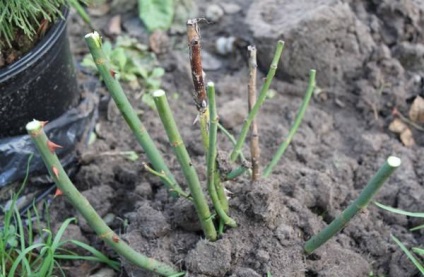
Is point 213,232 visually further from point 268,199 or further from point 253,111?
point 253,111

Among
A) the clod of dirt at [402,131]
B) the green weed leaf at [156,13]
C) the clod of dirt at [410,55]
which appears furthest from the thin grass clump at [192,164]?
the green weed leaf at [156,13]

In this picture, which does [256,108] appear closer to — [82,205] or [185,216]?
[185,216]

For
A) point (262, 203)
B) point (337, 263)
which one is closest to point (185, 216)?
point (262, 203)

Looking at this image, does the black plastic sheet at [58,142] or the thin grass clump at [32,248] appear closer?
the thin grass clump at [32,248]

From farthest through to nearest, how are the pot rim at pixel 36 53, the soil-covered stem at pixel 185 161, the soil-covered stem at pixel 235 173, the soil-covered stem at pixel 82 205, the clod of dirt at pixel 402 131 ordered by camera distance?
the clod of dirt at pixel 402 131, the pot rim at pixel 36 53, the soil-covered stem at pixel 235 173, the soil-covered stem at pixel 185 161, the soil-covered stem at pixel 82 205

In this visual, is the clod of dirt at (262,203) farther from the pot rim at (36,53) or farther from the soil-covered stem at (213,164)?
the pot rim at (36,53)

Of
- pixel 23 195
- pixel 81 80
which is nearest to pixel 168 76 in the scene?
pixel 81 80

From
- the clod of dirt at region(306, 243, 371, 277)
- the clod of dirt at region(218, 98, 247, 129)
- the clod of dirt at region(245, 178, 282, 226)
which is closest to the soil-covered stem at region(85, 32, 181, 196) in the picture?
the clod of dirt at region(245, 178, 282, 226)
